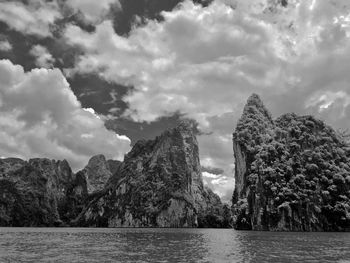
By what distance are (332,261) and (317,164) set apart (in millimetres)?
92684

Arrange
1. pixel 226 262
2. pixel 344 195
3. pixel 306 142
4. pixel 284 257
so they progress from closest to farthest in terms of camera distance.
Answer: pixel 226 262
pixel 284 257
pixel 344 195
pixel 306 142

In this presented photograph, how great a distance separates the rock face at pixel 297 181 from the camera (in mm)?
121875

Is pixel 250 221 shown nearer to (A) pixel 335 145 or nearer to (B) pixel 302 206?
Answer: (B) pixel 302 206

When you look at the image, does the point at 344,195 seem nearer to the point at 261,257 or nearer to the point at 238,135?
the point at 238,135

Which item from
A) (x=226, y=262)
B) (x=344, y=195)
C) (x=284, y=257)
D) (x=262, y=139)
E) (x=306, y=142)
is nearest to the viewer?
(x=226, y=262)

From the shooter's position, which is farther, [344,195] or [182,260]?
[344,195]

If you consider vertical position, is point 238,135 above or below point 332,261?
above

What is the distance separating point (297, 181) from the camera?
125m

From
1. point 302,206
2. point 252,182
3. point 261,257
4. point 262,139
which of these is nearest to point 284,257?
point 261,257

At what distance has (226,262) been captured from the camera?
4006 cm

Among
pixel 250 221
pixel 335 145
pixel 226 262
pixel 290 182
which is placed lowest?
pixel 226 262

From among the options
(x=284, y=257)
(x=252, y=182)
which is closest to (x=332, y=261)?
(x=284, y=257)

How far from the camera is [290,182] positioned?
12500 centimetres

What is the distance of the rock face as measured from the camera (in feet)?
400
